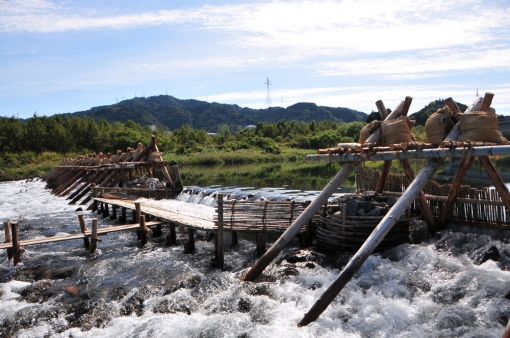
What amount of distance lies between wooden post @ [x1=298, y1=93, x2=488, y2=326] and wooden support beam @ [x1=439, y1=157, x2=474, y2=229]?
229 centimetres

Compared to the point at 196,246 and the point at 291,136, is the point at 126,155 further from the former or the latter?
the point at 291,136

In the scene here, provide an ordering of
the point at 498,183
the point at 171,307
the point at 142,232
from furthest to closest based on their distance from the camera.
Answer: the point at 142,232 < the point at 498,183 < the point at 171,307

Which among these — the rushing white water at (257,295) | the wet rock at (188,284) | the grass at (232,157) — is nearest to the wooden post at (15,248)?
the rushing white water at (257,295)

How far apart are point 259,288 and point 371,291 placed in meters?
2.82

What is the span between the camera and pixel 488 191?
1290 cm

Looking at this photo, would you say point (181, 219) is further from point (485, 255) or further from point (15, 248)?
point (485, 255)

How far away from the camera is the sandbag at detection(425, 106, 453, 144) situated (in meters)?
12.0

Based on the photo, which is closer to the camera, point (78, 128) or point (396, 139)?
point (396, 139)

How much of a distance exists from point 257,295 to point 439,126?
6602 mm

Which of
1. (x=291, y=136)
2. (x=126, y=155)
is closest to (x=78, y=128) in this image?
(x=291, y=136)

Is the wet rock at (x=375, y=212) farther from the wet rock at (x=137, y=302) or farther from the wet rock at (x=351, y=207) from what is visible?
the wet rock at (x=137, y=302)

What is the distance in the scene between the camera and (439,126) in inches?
473

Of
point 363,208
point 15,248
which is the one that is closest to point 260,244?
point 363,208

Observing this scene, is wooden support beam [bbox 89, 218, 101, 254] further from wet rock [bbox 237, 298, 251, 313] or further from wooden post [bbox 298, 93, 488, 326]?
wooden post [bbox 298, 93, 488, 326]
